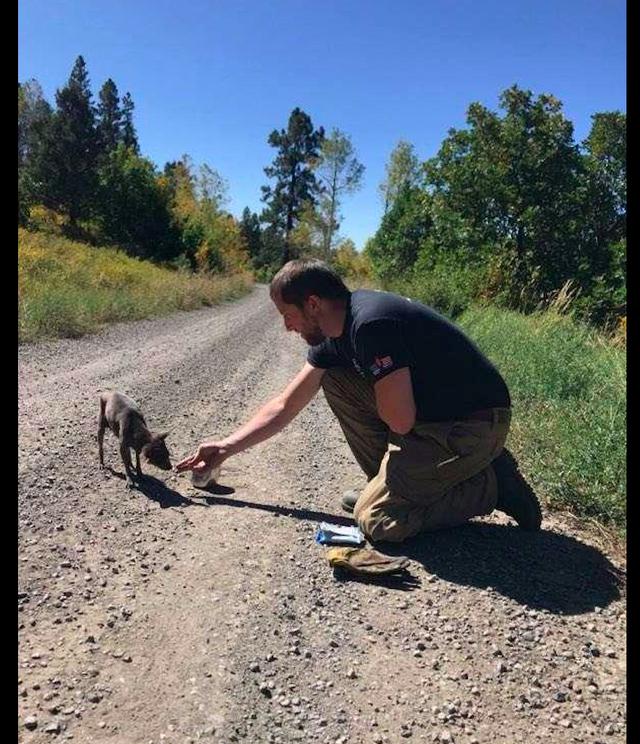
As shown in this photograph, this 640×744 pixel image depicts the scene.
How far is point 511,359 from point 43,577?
6.03 meters

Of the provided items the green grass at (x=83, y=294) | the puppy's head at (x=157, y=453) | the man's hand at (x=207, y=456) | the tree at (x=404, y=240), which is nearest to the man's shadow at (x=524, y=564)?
the man's hand at (x=207, y=456)

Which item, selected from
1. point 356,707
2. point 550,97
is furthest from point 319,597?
point 550,97

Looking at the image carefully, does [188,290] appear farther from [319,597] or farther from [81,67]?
[81,67]

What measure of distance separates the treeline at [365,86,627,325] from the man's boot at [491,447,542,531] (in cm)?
1224

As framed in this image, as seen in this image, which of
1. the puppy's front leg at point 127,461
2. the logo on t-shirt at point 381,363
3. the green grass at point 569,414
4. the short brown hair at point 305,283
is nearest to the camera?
the logo on t-shirt at point 381,363

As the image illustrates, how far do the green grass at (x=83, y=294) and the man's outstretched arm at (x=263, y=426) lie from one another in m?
6.75

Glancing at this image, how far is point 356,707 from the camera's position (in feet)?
7.11

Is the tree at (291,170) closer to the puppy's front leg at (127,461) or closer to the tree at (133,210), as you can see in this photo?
the tree at (133,210)

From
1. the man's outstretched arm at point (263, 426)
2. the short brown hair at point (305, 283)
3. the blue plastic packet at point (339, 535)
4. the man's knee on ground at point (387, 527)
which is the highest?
the short brown hair at point (305, 283)

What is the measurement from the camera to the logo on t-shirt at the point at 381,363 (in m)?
3.16

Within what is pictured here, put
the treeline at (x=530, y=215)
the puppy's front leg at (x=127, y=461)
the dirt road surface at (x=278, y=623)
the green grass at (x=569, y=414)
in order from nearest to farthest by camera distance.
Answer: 1. the dirt road surface at (x=278, y=623)
2. the green grass at (x=569, y=414)
3. the puppy's front leg at (x=127, y=461)
4. the treeline at (x=530, y=215)

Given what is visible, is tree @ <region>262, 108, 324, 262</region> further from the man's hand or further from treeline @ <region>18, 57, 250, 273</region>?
the man's hand

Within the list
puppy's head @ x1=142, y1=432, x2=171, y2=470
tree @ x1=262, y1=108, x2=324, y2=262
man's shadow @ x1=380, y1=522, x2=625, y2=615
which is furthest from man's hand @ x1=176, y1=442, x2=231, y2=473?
tree @ x1=262, y1=108, x2=324, y2=262

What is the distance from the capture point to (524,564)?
3.31 meters
